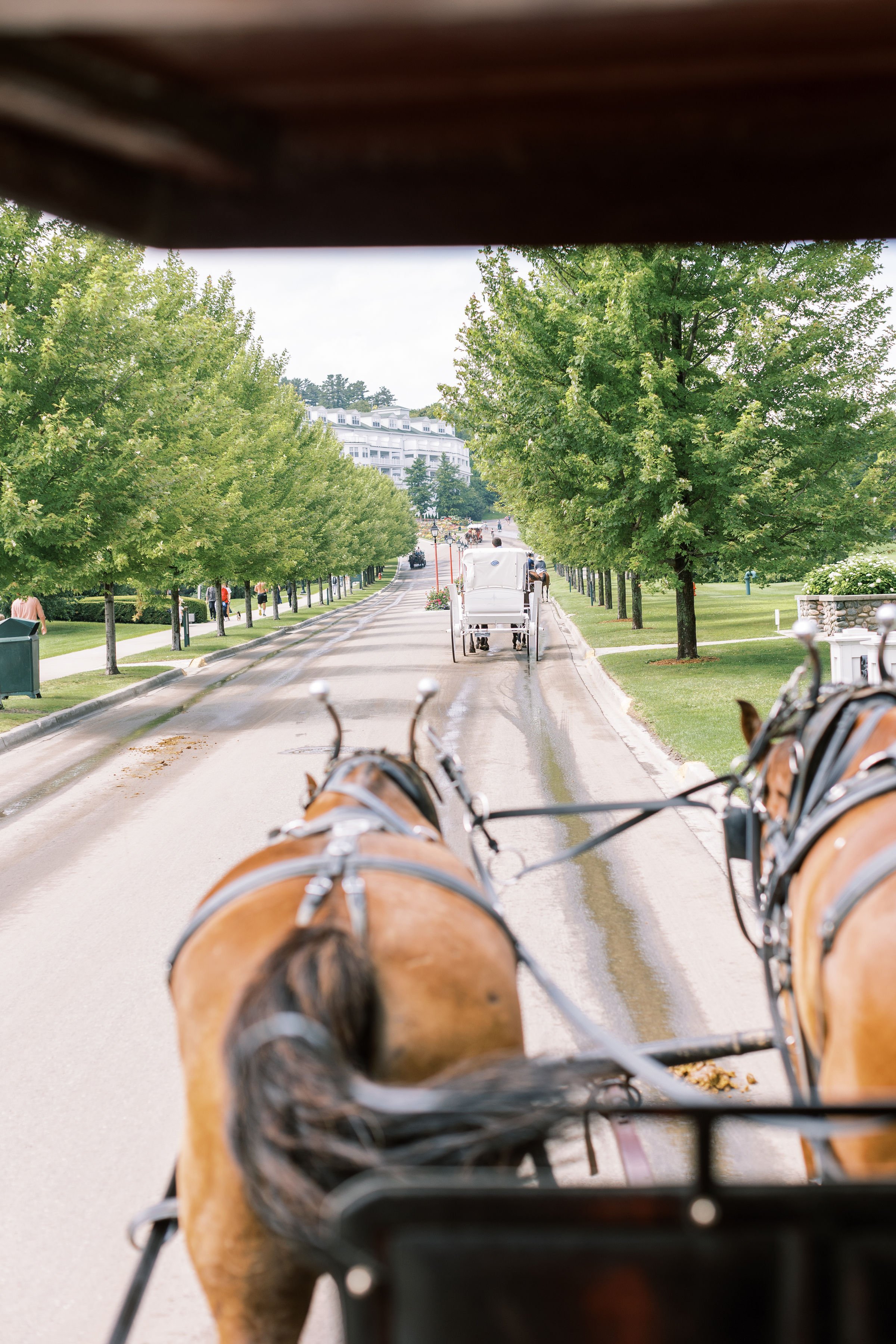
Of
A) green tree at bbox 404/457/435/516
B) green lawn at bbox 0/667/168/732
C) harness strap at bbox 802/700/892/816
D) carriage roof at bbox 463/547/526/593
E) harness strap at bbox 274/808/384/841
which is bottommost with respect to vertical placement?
green lawn at bbox 0/667/168/732

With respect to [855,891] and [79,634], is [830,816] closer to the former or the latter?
[855,891]

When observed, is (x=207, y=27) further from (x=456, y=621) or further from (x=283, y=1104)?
(x=456, y=621)

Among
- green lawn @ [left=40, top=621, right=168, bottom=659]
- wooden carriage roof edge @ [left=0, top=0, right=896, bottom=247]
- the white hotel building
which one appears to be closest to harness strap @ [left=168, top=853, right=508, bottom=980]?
wooden carriage roof edge @ [left=0, top=0, right=896, bottom=247]

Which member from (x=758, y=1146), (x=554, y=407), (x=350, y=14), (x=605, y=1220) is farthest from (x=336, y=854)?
(x=554, y=407)

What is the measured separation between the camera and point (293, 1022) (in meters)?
1.78

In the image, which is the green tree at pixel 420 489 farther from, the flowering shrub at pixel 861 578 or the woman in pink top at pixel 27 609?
the flowering shrub at pixel 861 578

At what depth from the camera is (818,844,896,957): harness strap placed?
7.11 ft

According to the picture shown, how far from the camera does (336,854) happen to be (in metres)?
2.27

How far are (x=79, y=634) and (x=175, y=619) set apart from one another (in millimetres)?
10683

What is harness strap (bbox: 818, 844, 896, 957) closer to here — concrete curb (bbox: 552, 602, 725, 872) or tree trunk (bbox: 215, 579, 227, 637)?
concrete curb (bbox: 552, 602, 725, 872)

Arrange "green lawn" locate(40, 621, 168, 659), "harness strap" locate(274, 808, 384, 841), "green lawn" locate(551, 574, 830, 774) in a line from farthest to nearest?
"green lawn" locate(40, 621, 168, 659), "green lawn" locate(551, 574, 830, 774), "harness strap" locate(274, 808, 384, 841)

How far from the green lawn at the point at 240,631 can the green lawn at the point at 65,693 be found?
8.82 ft

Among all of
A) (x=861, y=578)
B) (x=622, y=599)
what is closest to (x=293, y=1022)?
(x=861, y=578)

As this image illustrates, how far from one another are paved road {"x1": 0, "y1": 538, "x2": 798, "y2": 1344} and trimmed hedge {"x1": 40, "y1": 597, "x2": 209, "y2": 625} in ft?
89.7
